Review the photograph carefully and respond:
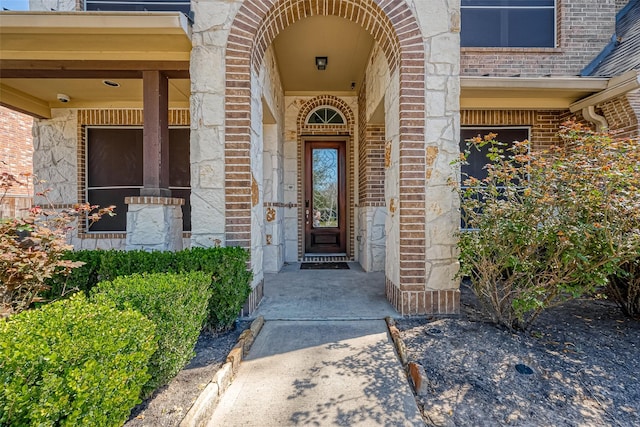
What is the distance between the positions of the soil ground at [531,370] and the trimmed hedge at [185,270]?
62.1 inches

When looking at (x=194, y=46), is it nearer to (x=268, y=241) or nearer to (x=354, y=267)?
(x=268, y=241)

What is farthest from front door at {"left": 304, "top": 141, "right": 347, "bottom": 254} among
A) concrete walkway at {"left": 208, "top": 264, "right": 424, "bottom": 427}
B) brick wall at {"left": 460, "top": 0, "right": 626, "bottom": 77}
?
concrete walkway at {"left": 208, "top": 264, "right": 424, "bottom": 427}

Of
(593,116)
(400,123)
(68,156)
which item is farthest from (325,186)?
(68,156)

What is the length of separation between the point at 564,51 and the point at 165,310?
21.8ft

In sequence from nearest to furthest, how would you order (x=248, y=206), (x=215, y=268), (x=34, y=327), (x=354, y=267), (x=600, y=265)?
1. (x=34, y=327)
2. (x=600, y=265)
3. (x=215, y=268)
4. (x=248, y=206)
5. (x=354, y=267)

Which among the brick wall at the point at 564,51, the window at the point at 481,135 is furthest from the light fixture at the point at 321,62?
the window at the point at 481,135

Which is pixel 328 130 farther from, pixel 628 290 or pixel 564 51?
pixel 628 290

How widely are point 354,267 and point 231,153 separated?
325 cm

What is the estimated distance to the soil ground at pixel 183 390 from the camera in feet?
5.69

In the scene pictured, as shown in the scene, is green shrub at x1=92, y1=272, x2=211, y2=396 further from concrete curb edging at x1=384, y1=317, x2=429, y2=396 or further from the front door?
the front door

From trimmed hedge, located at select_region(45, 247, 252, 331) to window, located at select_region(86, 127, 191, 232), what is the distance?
2.85m

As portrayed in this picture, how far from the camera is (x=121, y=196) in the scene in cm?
577

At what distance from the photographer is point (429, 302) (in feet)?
10.8

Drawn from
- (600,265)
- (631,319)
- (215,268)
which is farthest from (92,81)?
(631,319)
